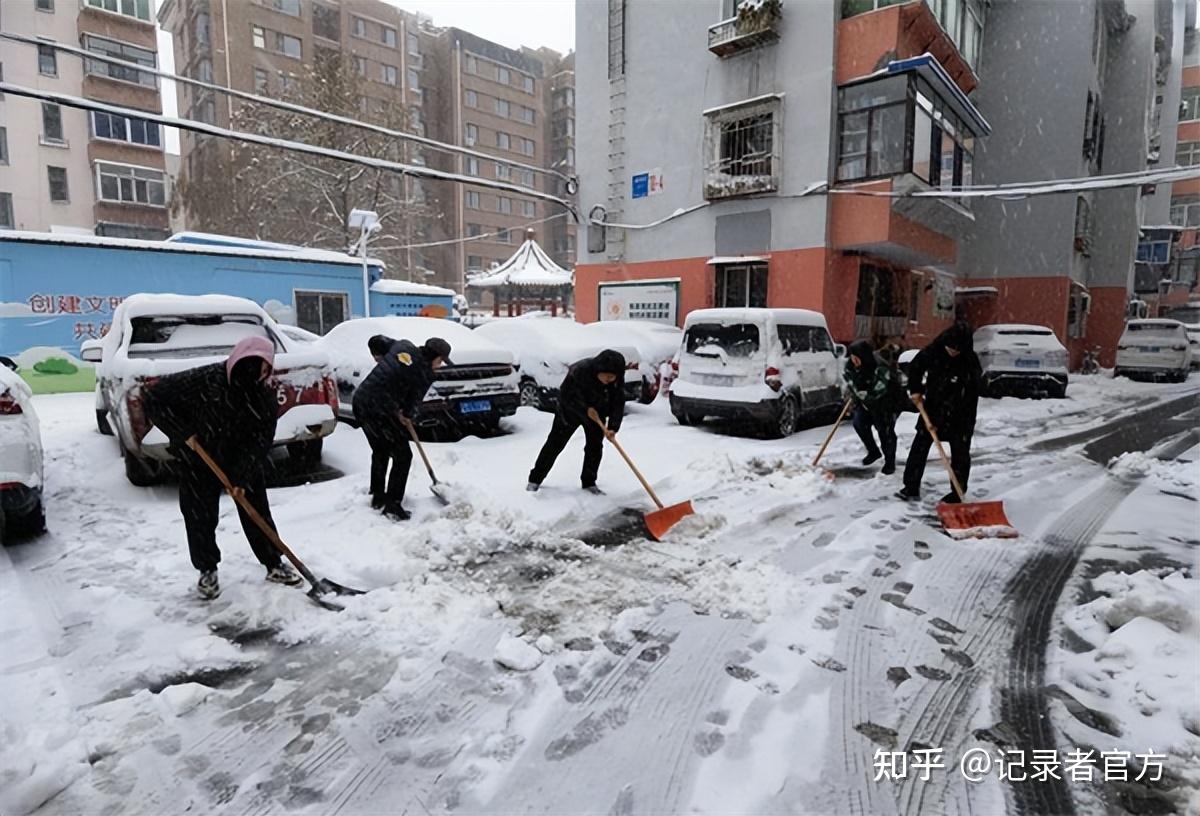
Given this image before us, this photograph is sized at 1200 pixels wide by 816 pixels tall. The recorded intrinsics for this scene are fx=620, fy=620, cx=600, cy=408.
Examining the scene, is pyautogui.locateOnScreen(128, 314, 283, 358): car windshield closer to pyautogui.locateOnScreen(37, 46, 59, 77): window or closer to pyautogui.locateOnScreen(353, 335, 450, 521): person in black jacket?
pyautogui.locateOnScreen(353, 335, 450, 521): person in black jacket

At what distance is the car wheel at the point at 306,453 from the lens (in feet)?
20.7

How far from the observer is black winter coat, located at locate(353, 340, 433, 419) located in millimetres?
4703

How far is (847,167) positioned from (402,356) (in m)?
11.4

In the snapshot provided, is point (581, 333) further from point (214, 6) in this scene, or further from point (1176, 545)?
point (214, 6)

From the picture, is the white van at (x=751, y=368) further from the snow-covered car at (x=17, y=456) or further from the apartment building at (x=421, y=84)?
the apartment building at (x=421, y=84)

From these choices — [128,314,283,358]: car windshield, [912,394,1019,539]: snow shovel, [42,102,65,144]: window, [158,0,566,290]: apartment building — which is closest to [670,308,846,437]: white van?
[912,394,1019,539]: snow shovel

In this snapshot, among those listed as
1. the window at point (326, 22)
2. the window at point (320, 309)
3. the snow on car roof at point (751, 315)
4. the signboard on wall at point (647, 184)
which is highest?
the window at point (326, 22)

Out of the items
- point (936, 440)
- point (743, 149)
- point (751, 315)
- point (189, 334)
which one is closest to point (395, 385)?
point (189, 334)

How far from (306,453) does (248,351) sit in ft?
11.1

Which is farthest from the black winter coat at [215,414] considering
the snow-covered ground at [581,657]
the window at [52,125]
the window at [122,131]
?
the window at [52,125]

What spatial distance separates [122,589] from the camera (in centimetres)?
348

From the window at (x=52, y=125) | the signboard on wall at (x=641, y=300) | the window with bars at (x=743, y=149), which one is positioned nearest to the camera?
the window with bars at (x=743, y=149)

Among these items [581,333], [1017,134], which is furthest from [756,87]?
[1017,134]

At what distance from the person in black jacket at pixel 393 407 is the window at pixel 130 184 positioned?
91.5ft
